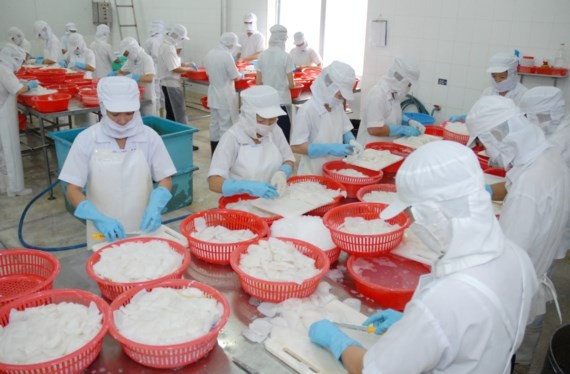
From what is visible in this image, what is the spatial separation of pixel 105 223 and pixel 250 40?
6.84 meters

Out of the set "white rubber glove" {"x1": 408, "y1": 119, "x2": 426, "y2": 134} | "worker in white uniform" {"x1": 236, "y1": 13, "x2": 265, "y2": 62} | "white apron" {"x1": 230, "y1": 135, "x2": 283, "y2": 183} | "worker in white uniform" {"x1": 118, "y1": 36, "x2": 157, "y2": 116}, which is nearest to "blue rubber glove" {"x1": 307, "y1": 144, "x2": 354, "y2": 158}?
"white apron" {"x1": 230, "y1": 135, "x2": 283, "y2": 183}

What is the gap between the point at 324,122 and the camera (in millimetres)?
3559

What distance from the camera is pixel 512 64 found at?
14.1 ft

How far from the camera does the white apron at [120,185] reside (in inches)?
101

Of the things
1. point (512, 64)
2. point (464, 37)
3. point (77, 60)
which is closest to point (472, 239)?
point (512, 64)

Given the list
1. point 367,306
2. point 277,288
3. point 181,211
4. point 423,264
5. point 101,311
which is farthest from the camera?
point 181,211

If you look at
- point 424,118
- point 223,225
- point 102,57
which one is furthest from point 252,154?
point 102,57

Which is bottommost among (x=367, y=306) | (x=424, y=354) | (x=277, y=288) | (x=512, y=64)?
(x=367, y=306)

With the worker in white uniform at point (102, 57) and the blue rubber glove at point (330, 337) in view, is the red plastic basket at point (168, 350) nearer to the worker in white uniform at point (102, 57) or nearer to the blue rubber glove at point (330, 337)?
the blue rubber glove at point (330, 337)

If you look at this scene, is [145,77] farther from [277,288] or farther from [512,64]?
[277,288]

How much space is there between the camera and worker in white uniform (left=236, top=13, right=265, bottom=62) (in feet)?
26.9

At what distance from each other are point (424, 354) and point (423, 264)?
968 millimetres

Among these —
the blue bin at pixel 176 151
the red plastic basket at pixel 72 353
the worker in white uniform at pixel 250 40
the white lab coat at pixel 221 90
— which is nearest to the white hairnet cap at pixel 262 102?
the red plastic basket at pixel 72 353

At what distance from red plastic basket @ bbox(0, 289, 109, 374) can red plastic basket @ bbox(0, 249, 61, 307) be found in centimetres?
25
